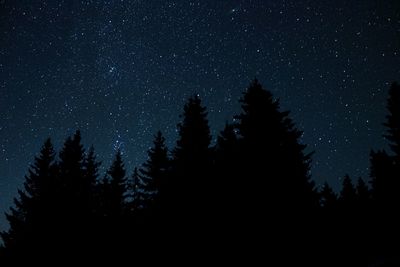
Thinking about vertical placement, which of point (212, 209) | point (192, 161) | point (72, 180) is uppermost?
point (72, 180)

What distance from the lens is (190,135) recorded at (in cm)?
1595

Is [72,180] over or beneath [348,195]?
beneath

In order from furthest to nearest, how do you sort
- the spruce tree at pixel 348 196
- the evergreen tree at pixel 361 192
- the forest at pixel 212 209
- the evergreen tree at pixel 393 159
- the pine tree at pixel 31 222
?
the evergreen tree at pixel 361 192, the spruce tree at pixel 348 196, the evergreen tree at pixel 393 159, the pine tree at pixel 31 222, the forest at pixel 212 209

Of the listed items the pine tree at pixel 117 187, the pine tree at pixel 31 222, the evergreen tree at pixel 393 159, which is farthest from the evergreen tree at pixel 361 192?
the pine tree at pixel 31 222

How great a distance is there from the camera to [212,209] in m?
12.7

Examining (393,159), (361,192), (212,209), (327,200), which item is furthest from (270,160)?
(361,192)

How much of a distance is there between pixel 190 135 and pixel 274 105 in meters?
4.47

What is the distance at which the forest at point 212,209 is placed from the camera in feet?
35.8

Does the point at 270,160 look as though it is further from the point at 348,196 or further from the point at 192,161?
the point at 348,196

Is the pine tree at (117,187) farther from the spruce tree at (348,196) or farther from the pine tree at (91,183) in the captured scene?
the spruce tree at (348,196)

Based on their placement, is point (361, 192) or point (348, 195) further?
point (361, 192)

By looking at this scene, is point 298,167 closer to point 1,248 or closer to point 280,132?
point 280,132

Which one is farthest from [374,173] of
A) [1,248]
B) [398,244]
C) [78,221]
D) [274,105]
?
[1,248]

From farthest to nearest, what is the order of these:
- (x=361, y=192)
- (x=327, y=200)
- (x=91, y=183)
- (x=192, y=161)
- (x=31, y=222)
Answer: (x=361, y=192) < (x=327, y=200) < (x=91, y=183) < (x=31, y=222) < (x=192, y=161)
